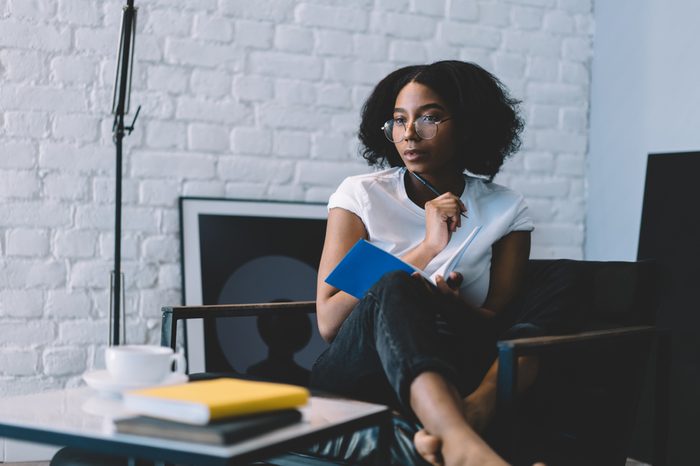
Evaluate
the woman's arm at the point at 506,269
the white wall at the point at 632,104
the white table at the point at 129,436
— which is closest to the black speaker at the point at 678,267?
the white wall at the point at 632,104

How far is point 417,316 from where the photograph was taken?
1.54 meters

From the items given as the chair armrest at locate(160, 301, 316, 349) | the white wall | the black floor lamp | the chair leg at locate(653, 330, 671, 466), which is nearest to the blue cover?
the chair armrest at locate(160, 301, 316, 349)

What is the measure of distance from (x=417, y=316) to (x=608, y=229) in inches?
74.8

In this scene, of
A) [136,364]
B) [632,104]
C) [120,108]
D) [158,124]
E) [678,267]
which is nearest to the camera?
[136,364]

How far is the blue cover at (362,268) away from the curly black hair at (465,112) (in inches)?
23.8

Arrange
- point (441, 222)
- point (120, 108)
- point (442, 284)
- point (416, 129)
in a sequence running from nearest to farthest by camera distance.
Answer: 1. point (442, 284)
2. point (441, 222)
3. point (416, 129)
4. point (120, 108)

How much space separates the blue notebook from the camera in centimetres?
168

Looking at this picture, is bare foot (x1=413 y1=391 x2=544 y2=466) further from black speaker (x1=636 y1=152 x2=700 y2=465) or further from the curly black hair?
black speaker (x1=636 y1=152 x2=700 y2=465)

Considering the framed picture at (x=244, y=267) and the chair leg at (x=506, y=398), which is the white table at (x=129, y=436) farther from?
the framed picture at (x=244, y=267)

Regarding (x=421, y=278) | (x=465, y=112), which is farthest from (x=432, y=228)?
(x=465, y=112)

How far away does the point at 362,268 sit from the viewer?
67.7 inches

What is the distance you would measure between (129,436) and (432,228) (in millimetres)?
1017

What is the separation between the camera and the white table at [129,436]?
107 centimetres

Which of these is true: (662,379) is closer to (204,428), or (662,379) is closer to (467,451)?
(467,451)
